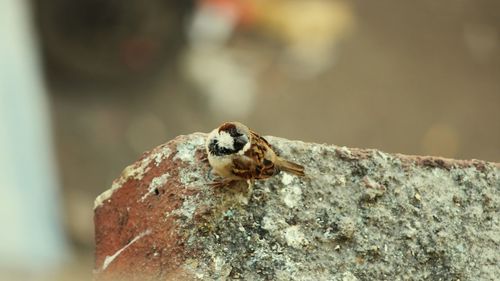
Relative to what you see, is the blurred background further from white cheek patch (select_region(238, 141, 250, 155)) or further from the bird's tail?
the bird's tail

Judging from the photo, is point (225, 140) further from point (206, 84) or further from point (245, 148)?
point (206, 84)

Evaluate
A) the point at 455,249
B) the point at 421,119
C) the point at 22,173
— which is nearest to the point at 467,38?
the point at 421,119

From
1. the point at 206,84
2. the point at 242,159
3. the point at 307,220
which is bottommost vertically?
the point at 307,220

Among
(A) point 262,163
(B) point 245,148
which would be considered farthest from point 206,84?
(A) point 262,163

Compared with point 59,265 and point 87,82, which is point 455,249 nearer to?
point 59,265

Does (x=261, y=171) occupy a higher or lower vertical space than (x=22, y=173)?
lower
